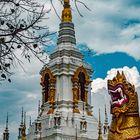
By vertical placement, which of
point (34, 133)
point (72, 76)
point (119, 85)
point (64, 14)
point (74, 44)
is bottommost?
point (34, 133)

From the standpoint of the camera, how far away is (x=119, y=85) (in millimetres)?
23469

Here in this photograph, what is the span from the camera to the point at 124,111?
76.0 ft

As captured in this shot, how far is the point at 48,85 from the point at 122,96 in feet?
68.6

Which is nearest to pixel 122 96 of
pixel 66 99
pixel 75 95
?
pixel 75 95

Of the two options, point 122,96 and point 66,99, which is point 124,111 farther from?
point 66,99

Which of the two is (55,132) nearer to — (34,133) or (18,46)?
(34,133)

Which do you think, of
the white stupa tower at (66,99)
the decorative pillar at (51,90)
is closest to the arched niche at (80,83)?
the white stupa tower at (66,99)

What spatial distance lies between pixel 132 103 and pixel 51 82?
20.2m

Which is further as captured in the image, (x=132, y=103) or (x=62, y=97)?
(x=62, y=97)

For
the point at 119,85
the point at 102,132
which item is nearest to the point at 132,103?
the point at 119,85

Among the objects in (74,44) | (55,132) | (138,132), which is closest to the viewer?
(138,132)

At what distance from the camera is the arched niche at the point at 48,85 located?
42250 mm

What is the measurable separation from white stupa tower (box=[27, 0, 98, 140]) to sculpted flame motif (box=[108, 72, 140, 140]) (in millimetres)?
14861

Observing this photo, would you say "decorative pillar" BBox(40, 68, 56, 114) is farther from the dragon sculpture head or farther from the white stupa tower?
the dragon sculpture head
